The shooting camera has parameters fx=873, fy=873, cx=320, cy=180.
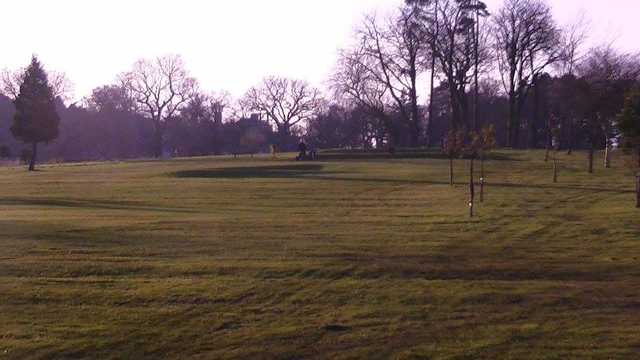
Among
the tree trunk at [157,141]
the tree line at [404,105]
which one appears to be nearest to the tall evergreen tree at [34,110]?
the tree line at [404,105]

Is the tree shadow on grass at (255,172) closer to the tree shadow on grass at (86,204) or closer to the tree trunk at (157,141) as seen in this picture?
the tree shadow on grass at (86,204)

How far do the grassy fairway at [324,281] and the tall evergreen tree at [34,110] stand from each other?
37461 millimetres

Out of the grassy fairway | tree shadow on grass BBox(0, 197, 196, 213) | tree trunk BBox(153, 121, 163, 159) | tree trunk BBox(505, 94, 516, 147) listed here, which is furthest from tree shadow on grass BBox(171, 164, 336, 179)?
tree trunk BBox(153, 121, 163, 159)

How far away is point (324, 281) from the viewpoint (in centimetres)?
1332

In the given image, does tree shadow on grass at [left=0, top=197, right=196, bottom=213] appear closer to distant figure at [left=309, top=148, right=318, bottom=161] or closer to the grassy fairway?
the grassy fairway

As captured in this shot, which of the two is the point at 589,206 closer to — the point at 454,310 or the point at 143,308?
the point at 454,310

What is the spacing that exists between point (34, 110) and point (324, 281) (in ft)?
184

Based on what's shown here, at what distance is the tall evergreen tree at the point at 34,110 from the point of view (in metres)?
64.9

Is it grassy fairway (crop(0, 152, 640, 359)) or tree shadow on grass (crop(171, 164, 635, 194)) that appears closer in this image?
grassy fairway (crop(0, 152, 640, 359))

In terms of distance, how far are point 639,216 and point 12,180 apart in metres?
36.6

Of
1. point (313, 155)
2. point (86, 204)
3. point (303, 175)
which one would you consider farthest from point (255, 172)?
point (86, 204)

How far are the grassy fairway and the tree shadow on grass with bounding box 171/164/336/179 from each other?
1929 cm

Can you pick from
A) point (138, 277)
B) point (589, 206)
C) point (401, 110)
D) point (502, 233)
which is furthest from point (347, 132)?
point (138, 277)

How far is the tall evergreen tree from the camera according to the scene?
64875 mm
